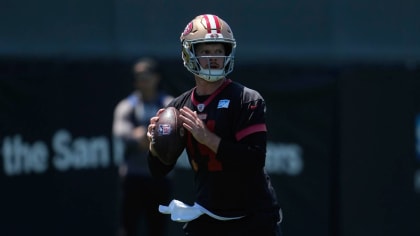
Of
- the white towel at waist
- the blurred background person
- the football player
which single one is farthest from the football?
the blurred background person

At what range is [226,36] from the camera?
499 centimetres

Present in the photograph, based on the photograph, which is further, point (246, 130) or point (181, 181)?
point (181, 181)

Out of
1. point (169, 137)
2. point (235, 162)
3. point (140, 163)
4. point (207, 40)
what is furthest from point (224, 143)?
point (140, 163)

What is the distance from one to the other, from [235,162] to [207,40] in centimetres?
66

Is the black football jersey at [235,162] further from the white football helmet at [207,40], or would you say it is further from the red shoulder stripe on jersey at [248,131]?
the white football helmet at [207,40]

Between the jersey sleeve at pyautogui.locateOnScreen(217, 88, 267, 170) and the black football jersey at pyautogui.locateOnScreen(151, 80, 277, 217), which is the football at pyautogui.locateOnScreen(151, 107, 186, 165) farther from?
the jersey sleeve at pyautogui.locateOnScreen(217, 88, 267, 170)

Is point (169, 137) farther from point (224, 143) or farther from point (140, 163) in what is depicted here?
point (140, 163)

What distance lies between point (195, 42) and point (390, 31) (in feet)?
21.6

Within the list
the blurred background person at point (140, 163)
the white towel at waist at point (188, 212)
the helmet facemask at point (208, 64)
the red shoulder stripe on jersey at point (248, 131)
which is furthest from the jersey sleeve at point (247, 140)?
the blurred background person at point (140, 163)

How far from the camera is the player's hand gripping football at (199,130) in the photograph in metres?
4.79

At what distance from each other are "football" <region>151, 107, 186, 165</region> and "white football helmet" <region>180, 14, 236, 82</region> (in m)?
0.28

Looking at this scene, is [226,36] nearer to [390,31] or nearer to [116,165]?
[116,165]

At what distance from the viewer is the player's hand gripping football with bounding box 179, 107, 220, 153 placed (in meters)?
4.79

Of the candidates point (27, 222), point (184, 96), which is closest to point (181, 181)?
point (27, 222)
